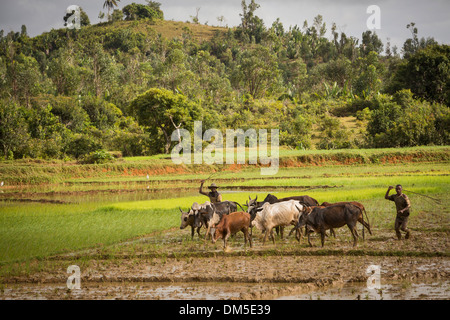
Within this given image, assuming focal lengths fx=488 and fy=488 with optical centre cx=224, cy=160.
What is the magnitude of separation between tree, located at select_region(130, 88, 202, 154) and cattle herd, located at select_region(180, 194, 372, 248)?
28351 millimetres

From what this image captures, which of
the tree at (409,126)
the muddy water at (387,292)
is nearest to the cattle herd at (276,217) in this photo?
the muddy water at (387,292)

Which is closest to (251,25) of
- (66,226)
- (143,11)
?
(143,11)

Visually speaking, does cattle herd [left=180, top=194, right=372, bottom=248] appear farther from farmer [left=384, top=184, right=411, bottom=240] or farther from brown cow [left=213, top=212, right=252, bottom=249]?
farmer [left=384, top=184, right=411, bottom=240]

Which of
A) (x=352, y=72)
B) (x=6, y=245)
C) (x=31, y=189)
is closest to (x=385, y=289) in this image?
(x=6, y=245)

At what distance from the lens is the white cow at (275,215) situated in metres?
13.4

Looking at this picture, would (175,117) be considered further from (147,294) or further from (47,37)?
(47,37)

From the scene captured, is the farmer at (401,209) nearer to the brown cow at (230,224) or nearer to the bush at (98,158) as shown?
the brown cow at (230,224)

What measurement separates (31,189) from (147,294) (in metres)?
23.4

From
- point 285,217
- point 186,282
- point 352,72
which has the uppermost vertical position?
point 352,72

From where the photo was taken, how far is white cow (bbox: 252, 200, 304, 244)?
1344cm

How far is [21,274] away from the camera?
1095 cm

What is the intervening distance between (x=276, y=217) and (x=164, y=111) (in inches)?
1171

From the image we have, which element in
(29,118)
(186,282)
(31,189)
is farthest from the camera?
A: (29,118)

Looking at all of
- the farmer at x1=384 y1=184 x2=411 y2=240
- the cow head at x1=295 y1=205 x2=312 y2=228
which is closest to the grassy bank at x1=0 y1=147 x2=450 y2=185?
the cow head at x1=295 y1=205 x2=312 y2=228
